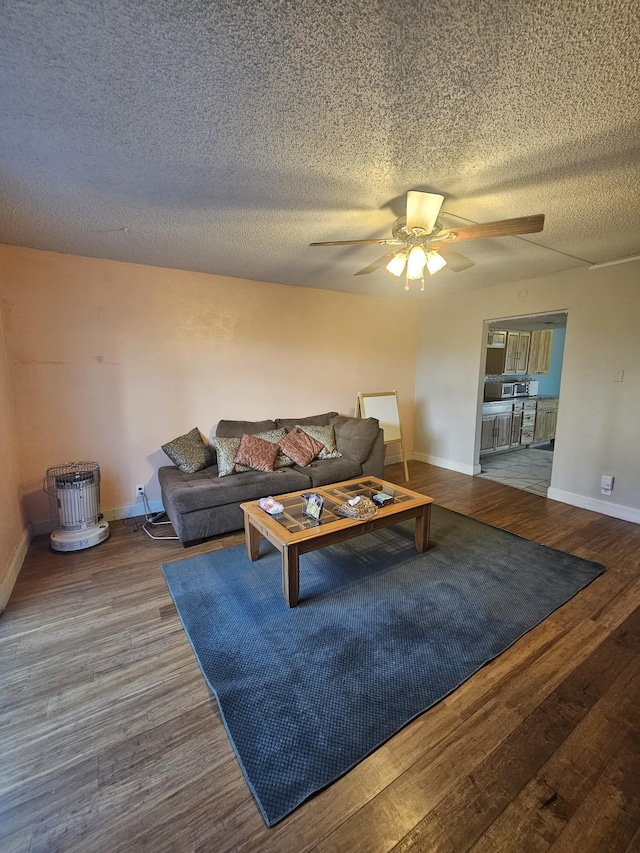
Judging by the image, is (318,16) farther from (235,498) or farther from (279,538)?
(235,498)

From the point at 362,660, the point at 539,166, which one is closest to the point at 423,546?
the point at 362,660

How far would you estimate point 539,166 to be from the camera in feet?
5.86

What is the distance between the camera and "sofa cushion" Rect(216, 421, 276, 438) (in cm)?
373

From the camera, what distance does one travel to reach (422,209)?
6.26 ft

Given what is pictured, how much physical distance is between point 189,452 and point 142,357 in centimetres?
105

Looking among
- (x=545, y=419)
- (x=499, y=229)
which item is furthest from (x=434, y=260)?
(x=545, y=419)

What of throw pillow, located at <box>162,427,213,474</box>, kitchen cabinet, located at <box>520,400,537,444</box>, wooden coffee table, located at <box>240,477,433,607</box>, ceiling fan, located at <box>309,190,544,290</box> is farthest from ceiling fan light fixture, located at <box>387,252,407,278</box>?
kitchen cabinet, located at <box>520,400,537,444</box>

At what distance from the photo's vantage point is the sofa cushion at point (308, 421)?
4141 mm

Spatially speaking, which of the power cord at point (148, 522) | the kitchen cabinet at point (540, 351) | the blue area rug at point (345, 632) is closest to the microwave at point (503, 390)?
the kitchen cabinet at point (540, 351)

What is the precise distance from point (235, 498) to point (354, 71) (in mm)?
2743

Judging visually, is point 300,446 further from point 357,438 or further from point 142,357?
point 142,357

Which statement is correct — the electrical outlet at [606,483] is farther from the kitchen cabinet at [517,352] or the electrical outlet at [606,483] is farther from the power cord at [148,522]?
the power cord at [148,522]

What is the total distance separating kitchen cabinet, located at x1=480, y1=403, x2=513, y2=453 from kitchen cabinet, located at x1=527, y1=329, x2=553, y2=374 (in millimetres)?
1020

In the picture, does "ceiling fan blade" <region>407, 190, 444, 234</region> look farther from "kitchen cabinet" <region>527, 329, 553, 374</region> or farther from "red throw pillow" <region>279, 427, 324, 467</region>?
"kitchen cabinet" <region>527, 329, 553, 374</region>
